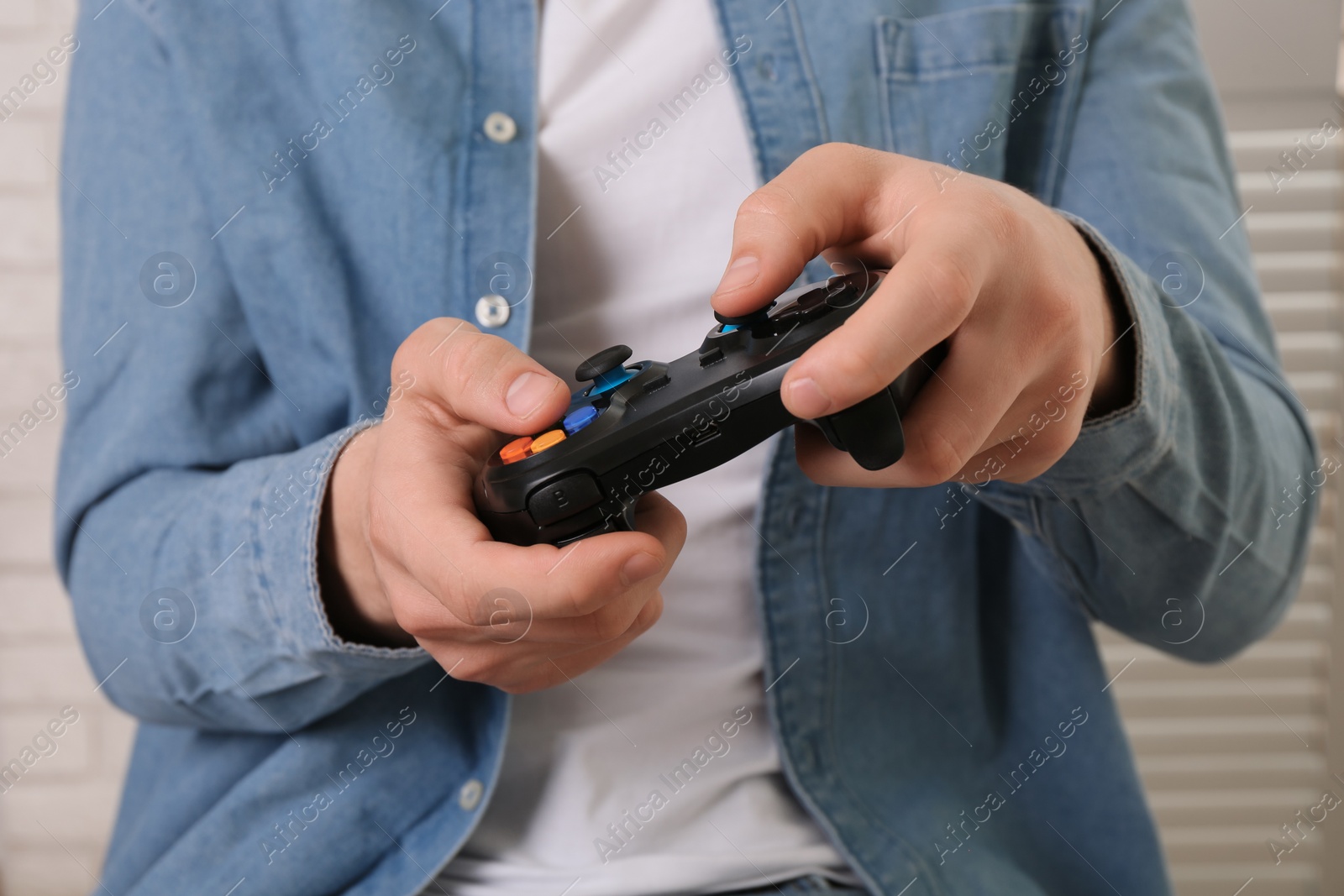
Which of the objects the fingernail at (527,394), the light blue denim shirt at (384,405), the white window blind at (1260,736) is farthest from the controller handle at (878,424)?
the white window blind at (1260,736)

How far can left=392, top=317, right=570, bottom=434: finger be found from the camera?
350mm

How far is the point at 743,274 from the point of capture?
0.33 metres

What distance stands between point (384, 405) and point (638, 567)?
31cm

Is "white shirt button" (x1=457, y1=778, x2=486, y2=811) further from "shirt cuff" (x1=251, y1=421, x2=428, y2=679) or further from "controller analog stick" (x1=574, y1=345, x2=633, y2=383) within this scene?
"controller analog stick" (x1=574, y1=345, x2=633, y2=383)

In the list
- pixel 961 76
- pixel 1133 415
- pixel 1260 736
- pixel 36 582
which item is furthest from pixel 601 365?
pixel 1260 736

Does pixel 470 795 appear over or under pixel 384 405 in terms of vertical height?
under

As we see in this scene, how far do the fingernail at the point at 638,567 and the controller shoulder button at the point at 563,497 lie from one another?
0.10ft

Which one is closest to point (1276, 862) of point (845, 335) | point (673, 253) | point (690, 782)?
point (690, 782)

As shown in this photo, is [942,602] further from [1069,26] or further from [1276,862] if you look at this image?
[1276,862]

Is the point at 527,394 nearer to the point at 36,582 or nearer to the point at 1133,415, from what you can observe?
the point at 1133,415

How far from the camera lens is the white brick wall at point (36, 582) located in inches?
40.1

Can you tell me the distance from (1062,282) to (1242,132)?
100cm

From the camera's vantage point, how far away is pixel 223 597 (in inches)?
19.7

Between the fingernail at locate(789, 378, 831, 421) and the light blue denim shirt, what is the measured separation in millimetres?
260
